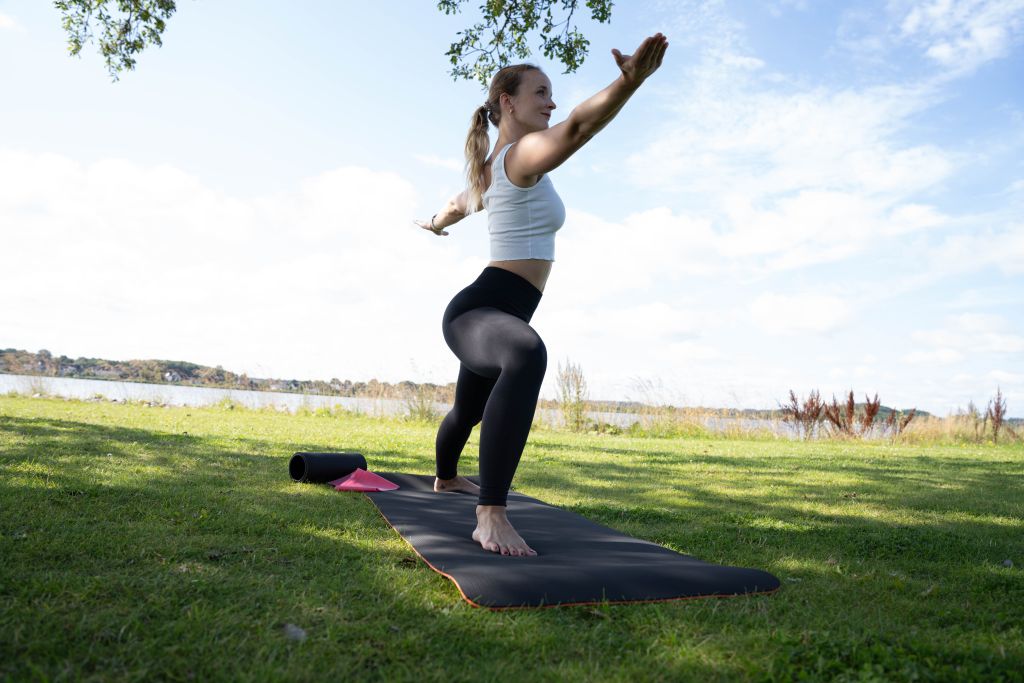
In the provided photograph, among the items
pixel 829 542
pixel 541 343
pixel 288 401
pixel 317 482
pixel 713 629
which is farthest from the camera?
pixel 288 401

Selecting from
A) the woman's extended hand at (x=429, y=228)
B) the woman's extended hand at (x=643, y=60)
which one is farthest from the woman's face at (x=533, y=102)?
the woman's extended hand at (x=429, y=228)

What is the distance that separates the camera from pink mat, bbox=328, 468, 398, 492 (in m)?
3.51

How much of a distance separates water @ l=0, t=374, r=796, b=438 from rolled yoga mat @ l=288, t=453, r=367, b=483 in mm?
7389

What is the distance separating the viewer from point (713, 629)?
1708mm

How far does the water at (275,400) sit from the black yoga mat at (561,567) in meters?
8.23

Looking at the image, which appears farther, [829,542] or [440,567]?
[829,542]

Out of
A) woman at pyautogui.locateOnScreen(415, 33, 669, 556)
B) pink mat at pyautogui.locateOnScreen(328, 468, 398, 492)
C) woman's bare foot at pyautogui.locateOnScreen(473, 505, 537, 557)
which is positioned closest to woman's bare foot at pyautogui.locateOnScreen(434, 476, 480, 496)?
pink mat at pyautogui.locateOnScreen(328, 468, 398, 492)

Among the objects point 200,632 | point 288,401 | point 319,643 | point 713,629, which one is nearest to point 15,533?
point 200,632

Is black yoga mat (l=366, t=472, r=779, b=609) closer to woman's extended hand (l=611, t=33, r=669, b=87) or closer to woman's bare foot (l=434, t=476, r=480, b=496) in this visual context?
woman's bare foot (l=434, t=476, r=480, b=496)

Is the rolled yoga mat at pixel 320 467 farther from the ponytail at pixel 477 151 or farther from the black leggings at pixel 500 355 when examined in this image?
the ponytail at pixel 477 151

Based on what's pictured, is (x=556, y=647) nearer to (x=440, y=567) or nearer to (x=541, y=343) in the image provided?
(x=440, y=567)

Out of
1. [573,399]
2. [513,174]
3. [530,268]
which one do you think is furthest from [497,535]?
[573,399]

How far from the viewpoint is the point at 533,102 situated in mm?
2842

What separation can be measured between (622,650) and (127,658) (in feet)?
3.37
